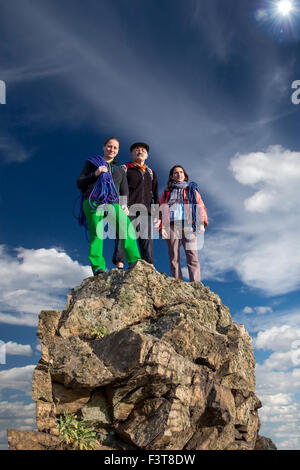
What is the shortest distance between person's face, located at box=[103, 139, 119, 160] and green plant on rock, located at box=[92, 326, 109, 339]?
220 inches

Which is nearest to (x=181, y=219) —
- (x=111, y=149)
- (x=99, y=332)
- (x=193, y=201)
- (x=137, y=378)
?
(x=193, y=201)

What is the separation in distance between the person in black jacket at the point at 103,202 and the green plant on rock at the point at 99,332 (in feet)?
7.18

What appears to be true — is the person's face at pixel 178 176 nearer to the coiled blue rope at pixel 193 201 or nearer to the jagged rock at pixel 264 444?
the coiled blue rope at pixel 193 201

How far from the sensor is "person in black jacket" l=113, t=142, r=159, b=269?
499 inches

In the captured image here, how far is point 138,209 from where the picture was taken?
1288cm

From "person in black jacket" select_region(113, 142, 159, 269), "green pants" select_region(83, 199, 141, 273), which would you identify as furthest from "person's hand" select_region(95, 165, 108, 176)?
"person in black jacket" select_region(113, 142, 159, 269)

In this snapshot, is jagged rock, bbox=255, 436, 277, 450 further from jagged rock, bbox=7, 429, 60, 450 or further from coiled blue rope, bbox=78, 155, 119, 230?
coiled blue rope, bbox=78, 155, 119, 230

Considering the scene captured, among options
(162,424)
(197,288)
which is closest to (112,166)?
(197,288)

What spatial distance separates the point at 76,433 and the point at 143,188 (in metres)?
7.88

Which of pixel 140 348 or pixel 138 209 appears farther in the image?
pixel 138 209

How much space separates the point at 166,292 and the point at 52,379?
424cm

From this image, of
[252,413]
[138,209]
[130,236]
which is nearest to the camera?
[252,413]
